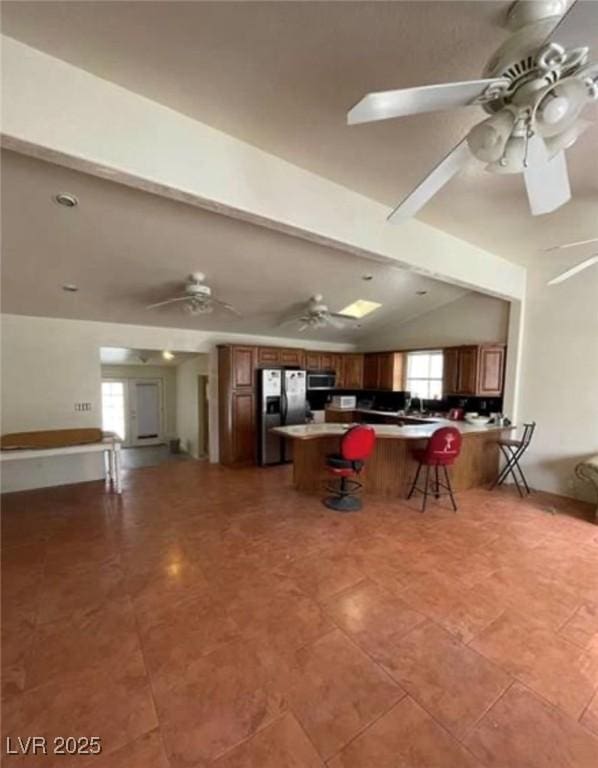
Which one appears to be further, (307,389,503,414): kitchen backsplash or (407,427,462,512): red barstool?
(307,389,503,414): kitchen backsplash

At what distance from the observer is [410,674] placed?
185cm

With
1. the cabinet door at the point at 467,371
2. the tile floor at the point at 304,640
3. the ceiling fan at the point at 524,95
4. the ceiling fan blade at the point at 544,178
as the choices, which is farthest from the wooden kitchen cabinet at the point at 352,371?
the ceiling fan at the point at 524,95

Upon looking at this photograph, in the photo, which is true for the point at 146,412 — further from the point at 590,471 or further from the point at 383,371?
the point at 590,471

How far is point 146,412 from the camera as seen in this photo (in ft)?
31.2

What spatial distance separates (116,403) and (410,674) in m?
9.22

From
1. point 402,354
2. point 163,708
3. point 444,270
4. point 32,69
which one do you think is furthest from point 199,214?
point 402,354

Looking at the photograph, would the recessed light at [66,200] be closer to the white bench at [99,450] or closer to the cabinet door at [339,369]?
the white bench at [99,450]

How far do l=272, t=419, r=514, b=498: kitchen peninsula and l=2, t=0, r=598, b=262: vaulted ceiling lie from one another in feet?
9.85

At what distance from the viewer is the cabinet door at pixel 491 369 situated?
5254mm

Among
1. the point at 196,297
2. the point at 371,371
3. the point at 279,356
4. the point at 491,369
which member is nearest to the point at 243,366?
the point at 279,356

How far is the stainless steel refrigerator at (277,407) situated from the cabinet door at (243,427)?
17 centimetres

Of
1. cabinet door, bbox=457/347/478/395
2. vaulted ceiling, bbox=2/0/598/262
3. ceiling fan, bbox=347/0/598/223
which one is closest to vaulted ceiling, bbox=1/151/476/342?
vaulted ceiling, bbox=2/0/598/262

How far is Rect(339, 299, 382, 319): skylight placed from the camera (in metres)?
5.88

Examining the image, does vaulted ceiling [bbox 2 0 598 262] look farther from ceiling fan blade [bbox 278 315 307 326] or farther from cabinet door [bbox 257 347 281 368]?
cabinet door [bbox 257 347 281 368]
